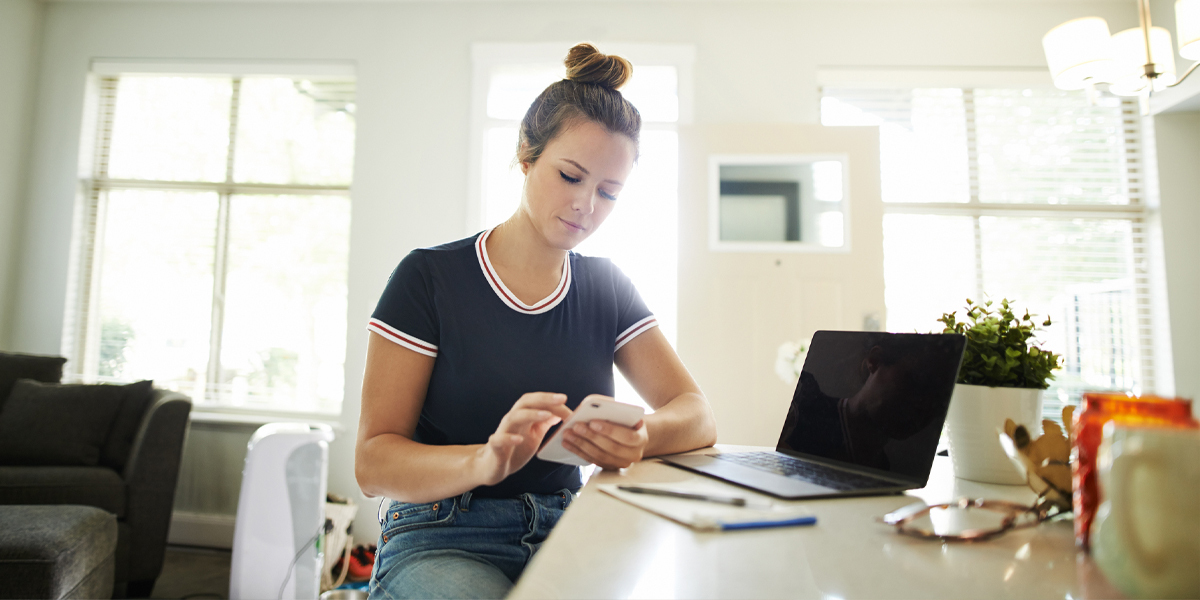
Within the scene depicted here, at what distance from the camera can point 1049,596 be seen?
412mm

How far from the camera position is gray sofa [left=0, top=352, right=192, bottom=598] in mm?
2336

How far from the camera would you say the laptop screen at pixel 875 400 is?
74 cm

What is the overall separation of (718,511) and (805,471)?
0.24m

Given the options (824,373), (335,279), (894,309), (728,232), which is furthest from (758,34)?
(824,373)

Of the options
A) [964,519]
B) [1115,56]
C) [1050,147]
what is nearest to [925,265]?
[1050,147]

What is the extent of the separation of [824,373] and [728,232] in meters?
2.13

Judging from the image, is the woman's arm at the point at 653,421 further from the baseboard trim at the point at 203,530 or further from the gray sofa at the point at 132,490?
the baseboard trim at the point at 203,530

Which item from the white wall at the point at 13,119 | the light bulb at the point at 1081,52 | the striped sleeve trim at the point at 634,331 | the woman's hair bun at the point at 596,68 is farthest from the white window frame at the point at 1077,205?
the white wall at the point at 13,119

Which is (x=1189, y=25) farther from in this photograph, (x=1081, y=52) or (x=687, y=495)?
(x=687, y=495)

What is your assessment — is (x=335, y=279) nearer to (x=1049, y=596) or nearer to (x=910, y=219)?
(x=910, y=219)

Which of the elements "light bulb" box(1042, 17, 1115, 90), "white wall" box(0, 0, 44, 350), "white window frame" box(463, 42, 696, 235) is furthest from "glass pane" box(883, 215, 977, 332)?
"white wall" box(0, 0, 44, 350)

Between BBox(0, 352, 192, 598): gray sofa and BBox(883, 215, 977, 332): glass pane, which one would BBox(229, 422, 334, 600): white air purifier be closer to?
BBox(0, 352, 192, 598): gray sofa

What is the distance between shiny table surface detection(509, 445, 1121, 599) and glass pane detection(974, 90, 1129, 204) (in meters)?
3.32

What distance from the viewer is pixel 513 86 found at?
3.33 metres
